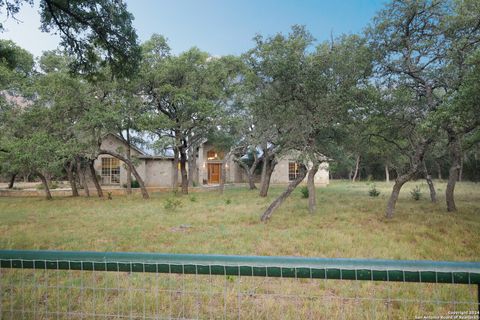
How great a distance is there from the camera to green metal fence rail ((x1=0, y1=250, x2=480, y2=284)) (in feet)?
5.48

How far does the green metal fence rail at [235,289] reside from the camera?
1751 millimetres

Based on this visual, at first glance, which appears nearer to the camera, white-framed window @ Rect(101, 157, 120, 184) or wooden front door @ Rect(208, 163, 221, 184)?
white-framed window @ Rect(101, 157, 120, 184)

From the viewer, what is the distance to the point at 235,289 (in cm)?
463

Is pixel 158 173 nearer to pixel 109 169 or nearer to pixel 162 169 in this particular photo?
pixel 162 169

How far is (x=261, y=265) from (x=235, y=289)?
3.10 metres

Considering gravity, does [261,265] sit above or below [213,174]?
below

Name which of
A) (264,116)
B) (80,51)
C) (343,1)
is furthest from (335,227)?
(343,1)

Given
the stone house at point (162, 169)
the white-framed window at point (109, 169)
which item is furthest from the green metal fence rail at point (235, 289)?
the white-framed window at point (109, 169)

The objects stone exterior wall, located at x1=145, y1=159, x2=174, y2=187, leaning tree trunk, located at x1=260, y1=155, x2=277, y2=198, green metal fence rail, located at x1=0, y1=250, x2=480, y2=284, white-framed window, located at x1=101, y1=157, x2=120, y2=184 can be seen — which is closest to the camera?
green metal fence rail, located at x1=0, y1=250, x2=480, y2=284

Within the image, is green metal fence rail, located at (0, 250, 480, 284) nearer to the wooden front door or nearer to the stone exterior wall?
the stone exterior wall

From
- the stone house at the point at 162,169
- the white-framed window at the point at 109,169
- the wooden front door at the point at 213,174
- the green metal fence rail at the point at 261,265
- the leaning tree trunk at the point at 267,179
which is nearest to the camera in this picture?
the green metal fence rail at the point at 261,265

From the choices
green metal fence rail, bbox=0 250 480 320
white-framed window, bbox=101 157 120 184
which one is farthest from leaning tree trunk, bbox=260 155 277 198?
green metal fence rail, bbox=0 250 480 320

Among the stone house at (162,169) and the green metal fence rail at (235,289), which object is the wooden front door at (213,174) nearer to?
the stone house at (162,169)

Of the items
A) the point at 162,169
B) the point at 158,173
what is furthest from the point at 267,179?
the point at 158,173
